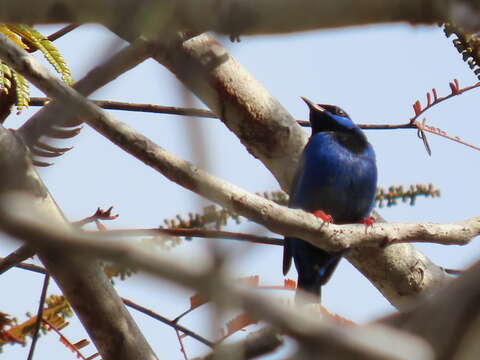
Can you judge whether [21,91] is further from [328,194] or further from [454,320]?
[328,194]

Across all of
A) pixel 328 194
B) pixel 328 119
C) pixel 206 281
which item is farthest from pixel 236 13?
pixel 328 119

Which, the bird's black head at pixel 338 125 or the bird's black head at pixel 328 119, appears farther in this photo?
the bird's black head at pixel 328 119

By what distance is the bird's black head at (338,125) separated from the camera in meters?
Result: 6.92

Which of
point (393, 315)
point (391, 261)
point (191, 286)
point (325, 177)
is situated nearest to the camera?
point (191, 286)

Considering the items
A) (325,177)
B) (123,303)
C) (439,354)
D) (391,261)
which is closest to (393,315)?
(439,354)

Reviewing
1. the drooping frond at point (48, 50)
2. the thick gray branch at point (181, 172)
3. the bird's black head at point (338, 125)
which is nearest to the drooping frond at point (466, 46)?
the thick gray branch at point (181, 172)

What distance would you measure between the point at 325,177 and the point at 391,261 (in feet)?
6.01

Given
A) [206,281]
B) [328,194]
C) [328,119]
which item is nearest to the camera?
[206,281]

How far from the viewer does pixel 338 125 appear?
288 inches

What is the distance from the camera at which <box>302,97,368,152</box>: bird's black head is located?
273 inches

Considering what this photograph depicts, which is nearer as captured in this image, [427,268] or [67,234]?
[67,234]

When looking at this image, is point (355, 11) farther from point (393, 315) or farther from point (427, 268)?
point (427, 268)

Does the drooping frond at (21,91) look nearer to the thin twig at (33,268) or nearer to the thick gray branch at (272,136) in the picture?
A: the thin twig at (33,268)

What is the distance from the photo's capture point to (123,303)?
4.02 meters
